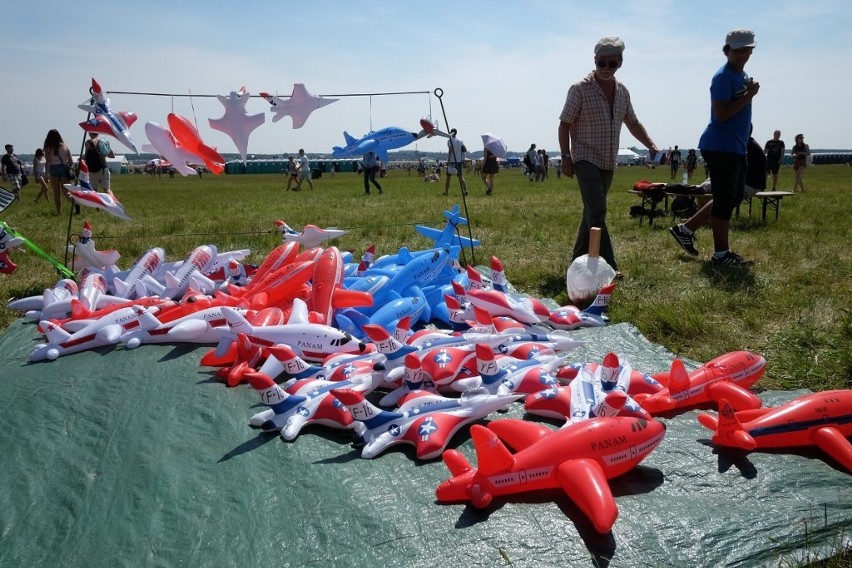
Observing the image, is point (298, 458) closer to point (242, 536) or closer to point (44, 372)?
point (242, 536)

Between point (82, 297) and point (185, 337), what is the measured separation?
1046 millimetres

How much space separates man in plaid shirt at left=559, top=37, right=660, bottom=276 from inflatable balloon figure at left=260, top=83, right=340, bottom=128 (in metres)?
1.91

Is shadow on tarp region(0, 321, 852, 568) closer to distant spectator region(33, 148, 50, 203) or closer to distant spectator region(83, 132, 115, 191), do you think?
distant spectator region(83, 132, 115, 191)

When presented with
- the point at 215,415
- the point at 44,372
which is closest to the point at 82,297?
the point at 44,372

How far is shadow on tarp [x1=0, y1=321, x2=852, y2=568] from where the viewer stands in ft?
5.50

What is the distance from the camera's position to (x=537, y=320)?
351 cm

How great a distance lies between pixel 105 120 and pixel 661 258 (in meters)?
4.75

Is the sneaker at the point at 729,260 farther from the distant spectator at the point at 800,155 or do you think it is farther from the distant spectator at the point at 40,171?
the distant spectator at the point at 40,171

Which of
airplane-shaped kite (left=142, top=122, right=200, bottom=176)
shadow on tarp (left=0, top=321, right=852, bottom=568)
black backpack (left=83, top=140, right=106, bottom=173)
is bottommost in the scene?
shadow on tarp (left=0, top=321, right=852, bottom=568)

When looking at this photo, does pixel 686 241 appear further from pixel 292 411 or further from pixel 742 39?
pixel 292 411

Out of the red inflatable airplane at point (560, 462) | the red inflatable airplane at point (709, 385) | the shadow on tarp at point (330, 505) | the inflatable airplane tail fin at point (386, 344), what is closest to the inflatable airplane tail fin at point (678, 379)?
the red inflatable airplane at point (709, 385)

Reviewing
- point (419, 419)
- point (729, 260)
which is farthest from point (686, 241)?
point (419, 419)

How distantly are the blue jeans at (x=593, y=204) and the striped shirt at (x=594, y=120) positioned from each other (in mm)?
65

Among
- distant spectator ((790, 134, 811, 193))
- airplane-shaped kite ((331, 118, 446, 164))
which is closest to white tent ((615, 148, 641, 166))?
distant spectator ((790, 134, 811, 193))
